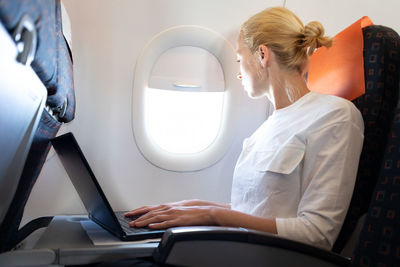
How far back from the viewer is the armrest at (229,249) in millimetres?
845

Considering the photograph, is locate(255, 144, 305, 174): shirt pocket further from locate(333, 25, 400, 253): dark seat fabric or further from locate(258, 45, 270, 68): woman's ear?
locate(258, 45, 270, 68): woman's ear

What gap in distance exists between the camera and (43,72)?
2.78 ft

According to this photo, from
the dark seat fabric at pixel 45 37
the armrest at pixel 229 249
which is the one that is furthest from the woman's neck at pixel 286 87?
the dark seat fabric at pixel 45 37

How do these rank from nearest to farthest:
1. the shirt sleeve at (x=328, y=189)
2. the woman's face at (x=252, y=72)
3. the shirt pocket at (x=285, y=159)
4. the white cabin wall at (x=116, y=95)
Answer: the shirt sleeve at (x=328, y=189) < the shirt pocket at (x=285, y=159) < the woman's face at (x=252, y=72) < the white cabin wall at (x=116, y=95)

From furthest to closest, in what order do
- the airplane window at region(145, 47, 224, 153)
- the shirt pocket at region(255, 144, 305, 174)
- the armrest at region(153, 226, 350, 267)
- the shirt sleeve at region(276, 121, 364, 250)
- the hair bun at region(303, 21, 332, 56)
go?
the airplane window at region(145, 47, 224, 153)
the hair bun at region(303, 21, 332, 56)
the shirt pocket at region(255, 144, 305, 174)
the shirt sleeve at region(276, 121, 364, 250)
the armrest at region(153, 226, 350, 267)

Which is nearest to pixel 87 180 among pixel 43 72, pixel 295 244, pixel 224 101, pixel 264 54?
pixel 43 72

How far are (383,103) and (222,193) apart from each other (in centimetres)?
110

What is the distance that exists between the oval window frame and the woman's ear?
47 centimetres

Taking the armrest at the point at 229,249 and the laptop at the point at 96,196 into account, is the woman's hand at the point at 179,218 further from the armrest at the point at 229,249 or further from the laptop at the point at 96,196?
the armrest at the point at 229,249

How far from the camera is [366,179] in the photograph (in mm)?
1156

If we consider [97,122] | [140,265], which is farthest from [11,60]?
[97,122]

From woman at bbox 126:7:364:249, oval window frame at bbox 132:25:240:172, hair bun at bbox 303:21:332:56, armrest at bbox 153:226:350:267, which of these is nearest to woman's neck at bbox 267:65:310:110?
woman at bbox 126:7:364:249

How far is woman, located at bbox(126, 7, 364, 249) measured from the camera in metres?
1.10

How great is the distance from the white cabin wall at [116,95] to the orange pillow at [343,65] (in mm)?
566
